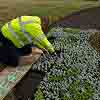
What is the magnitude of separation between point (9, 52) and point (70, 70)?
4.05 ft

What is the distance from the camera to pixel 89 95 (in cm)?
449

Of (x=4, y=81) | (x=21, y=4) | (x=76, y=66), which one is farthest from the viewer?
(x=21, y=4)

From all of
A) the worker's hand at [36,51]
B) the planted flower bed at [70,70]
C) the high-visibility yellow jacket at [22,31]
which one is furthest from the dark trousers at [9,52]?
the planted flower bed at [70,70]

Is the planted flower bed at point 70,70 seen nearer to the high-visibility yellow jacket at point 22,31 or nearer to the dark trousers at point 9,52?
the dark trousers at point 9,52

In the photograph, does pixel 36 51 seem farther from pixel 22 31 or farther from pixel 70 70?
pixel 70 70

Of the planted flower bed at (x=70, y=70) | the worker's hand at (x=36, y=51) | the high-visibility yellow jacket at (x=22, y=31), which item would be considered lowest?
the planted flower bed at (x=70, y=70)

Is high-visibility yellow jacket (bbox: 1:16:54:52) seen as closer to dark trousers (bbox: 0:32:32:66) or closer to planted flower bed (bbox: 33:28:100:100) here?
dark trousers (bbox: 0:32:32:66)

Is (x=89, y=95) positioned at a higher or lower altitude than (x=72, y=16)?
lower

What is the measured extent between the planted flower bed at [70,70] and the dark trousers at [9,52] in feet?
1.32

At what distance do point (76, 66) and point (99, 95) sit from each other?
0.97m

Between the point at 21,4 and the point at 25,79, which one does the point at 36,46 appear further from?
the point at 21,4

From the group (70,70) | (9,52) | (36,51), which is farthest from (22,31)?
(70,70)

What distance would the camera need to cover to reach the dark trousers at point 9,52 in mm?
5289

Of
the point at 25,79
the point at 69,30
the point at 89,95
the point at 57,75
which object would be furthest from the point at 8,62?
the point at 69,30
